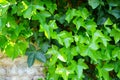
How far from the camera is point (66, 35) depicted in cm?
210

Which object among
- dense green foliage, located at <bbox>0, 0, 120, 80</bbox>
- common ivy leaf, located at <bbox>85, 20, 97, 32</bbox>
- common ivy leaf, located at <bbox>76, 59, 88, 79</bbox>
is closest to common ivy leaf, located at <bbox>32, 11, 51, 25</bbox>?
dense green foliage, located at <bbox>0, 0, 120, 80</bbox>

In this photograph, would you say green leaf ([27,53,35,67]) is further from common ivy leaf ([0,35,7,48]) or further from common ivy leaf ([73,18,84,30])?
common ivy leaf ([73,18,84,30])

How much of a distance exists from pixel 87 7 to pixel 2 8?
2.46 feet

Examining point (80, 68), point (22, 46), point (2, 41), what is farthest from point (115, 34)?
point (2, 41)

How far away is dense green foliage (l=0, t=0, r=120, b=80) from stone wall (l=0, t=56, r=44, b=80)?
6.3 inches

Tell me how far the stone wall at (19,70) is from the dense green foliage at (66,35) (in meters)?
0.16

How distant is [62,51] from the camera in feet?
6.99

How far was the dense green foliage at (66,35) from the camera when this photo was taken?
2062mm

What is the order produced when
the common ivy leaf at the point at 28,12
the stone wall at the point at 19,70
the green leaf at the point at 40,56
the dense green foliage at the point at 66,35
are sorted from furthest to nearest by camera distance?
the stone wall at the point at 19,70 < the green leaf at the point at 40,56 < the dense green foliage at the point at 66,35 < the common ivy leaf at the point at 28,12

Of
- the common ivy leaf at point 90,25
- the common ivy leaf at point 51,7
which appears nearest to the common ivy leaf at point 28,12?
the common ivy leaf at point 51,7

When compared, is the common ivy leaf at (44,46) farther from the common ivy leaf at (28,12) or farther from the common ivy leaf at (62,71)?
the common ivy leaf at (28,12)

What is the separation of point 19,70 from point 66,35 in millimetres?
607

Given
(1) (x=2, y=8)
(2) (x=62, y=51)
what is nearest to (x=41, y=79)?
(2) (x=62, y=51)

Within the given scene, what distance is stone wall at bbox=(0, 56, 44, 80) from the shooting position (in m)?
2.40
